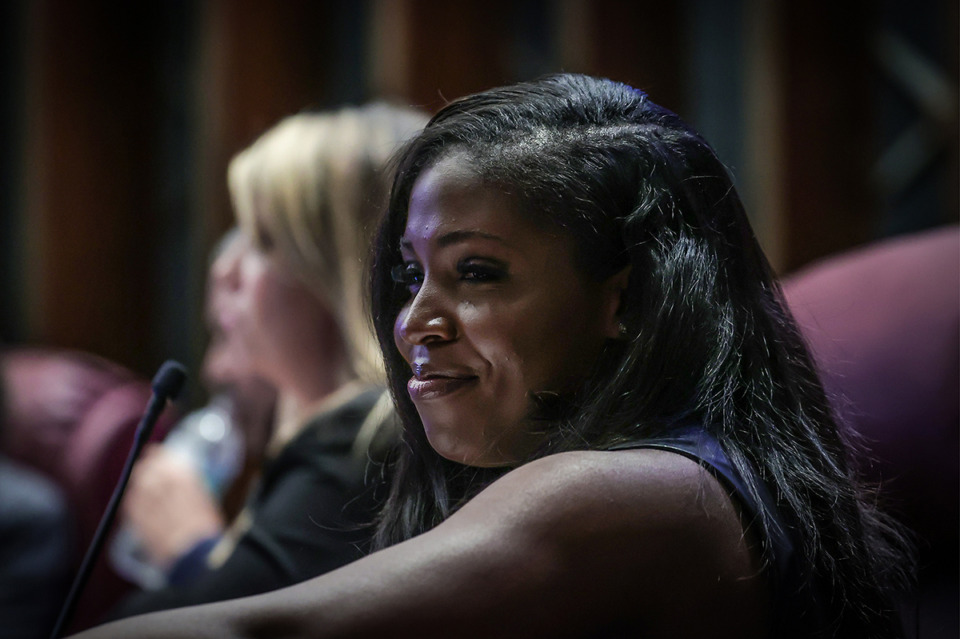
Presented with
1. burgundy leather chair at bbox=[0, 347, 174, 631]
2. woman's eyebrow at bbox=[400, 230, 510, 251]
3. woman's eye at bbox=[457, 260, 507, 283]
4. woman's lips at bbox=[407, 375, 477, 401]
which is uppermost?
woman's eyebrow at bbox=[400, 230, 510, 251]

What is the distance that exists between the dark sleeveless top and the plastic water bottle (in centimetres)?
97

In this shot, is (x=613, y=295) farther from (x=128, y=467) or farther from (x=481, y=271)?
(x=128, y=467)

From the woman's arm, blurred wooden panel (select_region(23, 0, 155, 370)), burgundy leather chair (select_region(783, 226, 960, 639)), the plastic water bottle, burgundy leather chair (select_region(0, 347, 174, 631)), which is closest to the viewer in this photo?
the woman's arm

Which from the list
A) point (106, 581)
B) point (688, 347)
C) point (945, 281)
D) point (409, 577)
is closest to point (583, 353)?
point (688, 347)

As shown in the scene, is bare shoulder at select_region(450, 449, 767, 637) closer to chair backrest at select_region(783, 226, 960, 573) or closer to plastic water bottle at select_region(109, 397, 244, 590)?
chair backrest at select_region(783, 226, 960, 573)

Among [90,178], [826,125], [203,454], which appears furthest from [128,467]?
[90,178]

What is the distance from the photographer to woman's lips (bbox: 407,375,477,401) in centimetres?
61

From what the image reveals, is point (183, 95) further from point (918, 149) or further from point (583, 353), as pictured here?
point (583, 353)

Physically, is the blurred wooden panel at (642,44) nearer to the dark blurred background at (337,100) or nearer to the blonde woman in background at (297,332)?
the dark blurred background at (337,100)

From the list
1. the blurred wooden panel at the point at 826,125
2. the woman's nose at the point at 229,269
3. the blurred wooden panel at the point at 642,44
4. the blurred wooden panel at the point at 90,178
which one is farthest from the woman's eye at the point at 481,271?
the blurred wooden panel at the point at 90,178

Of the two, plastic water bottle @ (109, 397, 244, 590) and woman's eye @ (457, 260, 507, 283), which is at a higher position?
woman's eye @ (457, 260, 507, 283)

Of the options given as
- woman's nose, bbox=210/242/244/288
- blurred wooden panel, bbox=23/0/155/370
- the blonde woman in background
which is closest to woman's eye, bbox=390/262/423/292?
the blonde woman in background

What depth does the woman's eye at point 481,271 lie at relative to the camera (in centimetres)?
60

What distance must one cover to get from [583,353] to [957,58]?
146 cm
